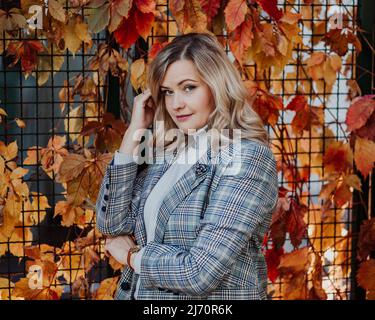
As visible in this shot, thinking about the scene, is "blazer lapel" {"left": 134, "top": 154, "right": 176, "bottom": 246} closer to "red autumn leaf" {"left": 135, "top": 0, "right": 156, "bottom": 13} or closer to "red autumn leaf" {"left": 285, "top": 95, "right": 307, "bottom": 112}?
"red autumn leaf" {"left": 135, "top": 0, "right": 156, "bottom": 13}

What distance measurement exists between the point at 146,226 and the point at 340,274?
4.31 ft

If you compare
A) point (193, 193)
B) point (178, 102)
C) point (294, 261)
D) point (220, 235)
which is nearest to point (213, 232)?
point (220, 235)

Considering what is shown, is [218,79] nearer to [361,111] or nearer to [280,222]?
[361,111]

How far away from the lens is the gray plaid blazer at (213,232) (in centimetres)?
170

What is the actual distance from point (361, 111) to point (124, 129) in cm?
76

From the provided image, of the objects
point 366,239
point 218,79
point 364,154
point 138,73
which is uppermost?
point 138,73

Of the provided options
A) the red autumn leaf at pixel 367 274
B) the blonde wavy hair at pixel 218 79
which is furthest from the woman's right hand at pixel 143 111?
the red autumn leaf at pixel 367 274

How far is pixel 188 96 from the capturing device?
1904 millimetres

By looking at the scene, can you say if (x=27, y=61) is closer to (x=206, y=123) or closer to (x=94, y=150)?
(x=94, y=150)

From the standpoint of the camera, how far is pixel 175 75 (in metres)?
1.91

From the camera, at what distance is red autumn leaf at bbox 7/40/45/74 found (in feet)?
8.36

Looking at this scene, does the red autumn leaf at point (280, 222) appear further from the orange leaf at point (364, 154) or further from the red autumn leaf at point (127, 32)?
the red autumn leaf at point (127, 32)
